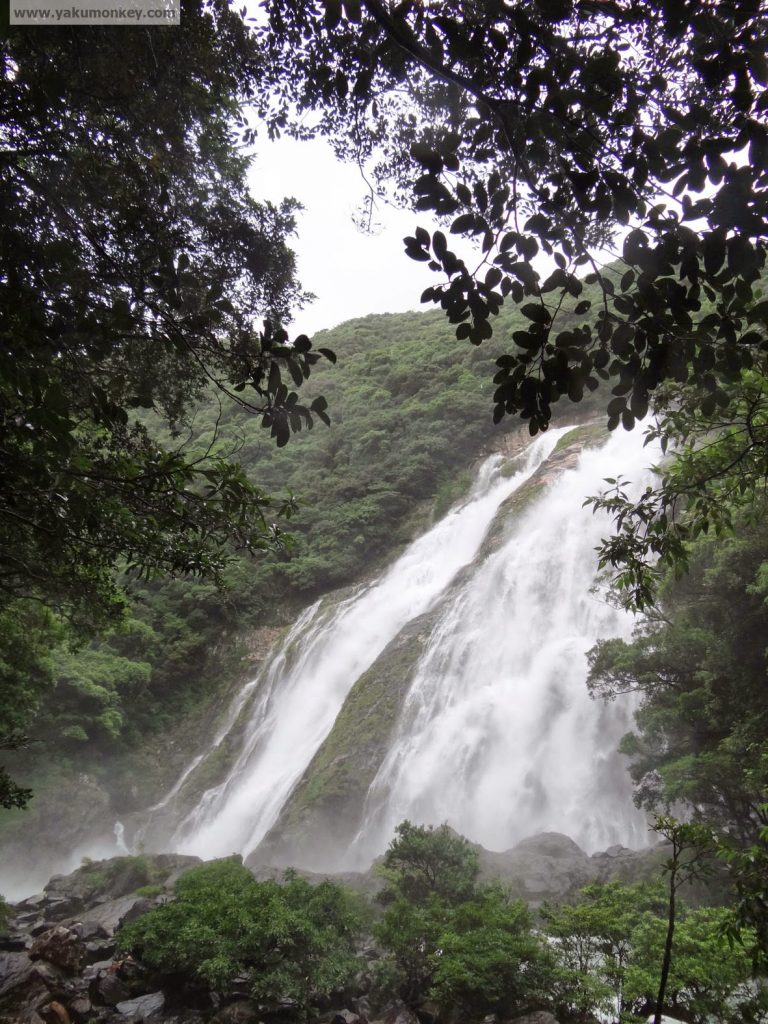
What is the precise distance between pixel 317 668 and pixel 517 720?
6689mm

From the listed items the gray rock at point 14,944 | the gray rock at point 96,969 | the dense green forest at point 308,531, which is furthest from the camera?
the dense green forest at point 308,531

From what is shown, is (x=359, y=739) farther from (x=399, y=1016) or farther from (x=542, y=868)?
(x=399, y=1016)

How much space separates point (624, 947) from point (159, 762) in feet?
53.2

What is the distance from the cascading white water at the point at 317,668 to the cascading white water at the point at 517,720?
2590 millimetres

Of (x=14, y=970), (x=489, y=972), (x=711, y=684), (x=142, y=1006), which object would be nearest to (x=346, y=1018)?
(x=489, y=972)

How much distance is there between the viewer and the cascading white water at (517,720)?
11688 mm

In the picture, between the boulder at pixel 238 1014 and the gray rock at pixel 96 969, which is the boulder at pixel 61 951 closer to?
the gray rock at pixel 96 969

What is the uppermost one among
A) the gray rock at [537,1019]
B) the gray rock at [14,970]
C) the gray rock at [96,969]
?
the gray rock at [14,970]

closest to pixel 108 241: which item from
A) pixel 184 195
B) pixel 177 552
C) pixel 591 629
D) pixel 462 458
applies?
pixel 184 195

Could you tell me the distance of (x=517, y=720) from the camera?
1302cm

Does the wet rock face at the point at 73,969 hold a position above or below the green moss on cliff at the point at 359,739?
above

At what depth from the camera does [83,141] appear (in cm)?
329

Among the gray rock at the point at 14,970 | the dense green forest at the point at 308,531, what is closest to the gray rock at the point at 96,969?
the gray rock at the point at 14,970

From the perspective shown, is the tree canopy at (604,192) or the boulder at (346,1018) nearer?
the tree canopy at (604,192)
